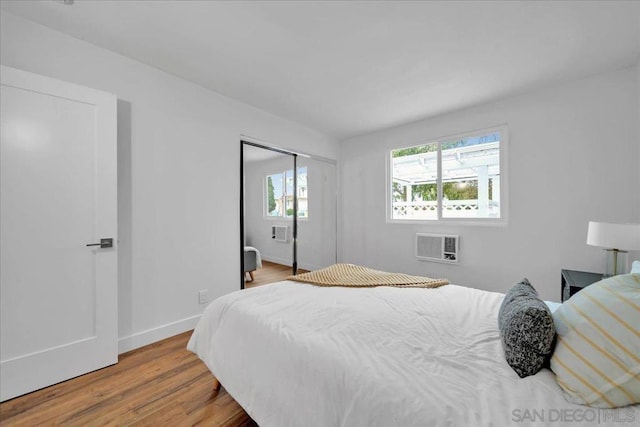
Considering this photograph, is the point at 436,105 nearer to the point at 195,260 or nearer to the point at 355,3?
the point at 355,3

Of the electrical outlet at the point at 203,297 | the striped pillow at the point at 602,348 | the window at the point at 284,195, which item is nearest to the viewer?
the striped pillow at the point at 602,348

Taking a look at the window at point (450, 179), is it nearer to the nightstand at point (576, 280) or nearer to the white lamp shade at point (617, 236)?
the nightstand at point (576, 280)

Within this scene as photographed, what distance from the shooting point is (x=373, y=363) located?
1.01 meters

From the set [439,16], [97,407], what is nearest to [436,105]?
[439,16]

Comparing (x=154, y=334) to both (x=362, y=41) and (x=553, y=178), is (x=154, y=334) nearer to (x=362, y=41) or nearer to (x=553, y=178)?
(x=362, y=41)

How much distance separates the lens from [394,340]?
3.89ft

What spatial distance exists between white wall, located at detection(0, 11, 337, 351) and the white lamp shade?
3.34m

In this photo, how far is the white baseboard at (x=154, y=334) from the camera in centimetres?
225

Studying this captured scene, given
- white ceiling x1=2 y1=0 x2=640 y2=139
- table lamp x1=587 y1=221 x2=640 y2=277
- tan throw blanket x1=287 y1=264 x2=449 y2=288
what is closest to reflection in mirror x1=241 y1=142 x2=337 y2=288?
white ceiling x1=2 y1=0 x2=640 y2=139

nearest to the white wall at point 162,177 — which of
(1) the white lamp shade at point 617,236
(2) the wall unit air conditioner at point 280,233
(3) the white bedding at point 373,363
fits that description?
(2) the wall unit air conditioner at point 280,233

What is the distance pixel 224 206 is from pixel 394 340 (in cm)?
242

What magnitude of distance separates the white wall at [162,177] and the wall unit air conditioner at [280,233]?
0.64 meters

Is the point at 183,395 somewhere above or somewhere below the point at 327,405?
below

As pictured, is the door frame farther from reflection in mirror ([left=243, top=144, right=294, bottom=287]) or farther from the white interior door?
the white interior door
